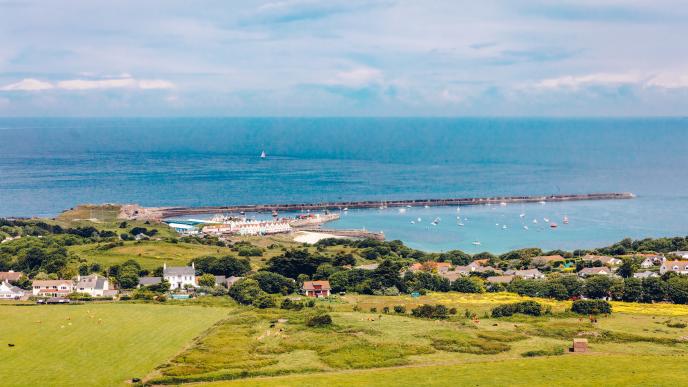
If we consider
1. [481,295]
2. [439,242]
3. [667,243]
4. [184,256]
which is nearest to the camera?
[481,295]

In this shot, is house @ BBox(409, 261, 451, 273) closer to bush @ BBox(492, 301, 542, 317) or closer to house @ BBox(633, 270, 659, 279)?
house @ BBox(633, 270, 659, 279)

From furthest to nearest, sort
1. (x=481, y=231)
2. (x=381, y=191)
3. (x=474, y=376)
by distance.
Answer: (x=381, y=191), (x=481, y=231), (x=474, y=376)

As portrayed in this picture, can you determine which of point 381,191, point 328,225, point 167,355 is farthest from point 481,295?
point 381,191

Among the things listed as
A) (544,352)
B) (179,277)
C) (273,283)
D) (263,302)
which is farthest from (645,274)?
(179,277)

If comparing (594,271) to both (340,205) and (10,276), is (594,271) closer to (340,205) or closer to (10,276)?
(10,276)

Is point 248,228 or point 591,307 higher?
point 248,228

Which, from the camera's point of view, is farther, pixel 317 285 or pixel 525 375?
pixel 317 285

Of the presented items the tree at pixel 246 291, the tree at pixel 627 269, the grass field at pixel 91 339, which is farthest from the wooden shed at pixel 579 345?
the tree at pixel 627 269

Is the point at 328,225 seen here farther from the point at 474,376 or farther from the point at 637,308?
the point at 474,376
